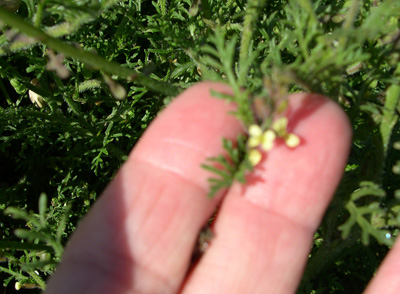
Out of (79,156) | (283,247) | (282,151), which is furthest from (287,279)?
(79,156)

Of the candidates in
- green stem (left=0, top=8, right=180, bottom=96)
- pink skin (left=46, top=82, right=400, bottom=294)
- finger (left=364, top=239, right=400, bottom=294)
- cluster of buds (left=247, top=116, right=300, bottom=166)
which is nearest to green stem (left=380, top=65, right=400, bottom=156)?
pink skin (left=46, top=82, right=400, bottom=294)

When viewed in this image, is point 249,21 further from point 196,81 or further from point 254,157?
point 196,81

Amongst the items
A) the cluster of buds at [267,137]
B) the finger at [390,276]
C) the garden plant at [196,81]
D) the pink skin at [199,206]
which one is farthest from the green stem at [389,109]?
the finger at [390,276]

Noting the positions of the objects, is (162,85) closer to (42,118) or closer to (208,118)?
(208,118)

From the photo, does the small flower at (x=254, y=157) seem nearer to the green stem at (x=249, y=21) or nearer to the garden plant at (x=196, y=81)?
the garden plant at (x=196, y=81)

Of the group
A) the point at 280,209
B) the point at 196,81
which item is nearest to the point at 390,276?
the point at 280,209
